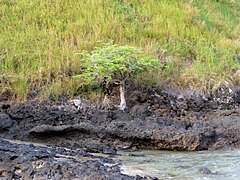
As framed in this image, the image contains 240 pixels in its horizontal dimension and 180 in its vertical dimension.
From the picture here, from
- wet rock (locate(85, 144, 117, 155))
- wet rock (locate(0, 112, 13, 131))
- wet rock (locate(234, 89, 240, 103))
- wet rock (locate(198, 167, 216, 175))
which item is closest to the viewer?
wet rock (locate(198, 167, 216, 175))

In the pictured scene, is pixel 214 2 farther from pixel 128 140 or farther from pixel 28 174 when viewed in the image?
pixel 28 174

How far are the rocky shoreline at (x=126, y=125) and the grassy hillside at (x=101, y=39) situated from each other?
1.86ft

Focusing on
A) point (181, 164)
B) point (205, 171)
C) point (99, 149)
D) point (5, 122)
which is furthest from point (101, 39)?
point (205, 171)

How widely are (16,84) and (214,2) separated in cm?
981

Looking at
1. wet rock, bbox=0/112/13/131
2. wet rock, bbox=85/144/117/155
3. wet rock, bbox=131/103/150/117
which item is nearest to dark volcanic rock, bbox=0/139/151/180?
wet rock, bbox=85/144/117/155

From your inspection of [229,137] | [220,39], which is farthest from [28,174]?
[220,39]

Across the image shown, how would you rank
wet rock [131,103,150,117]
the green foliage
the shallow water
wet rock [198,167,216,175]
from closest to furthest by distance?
the shallow water, wet rock [198,167,216,175], the green foliage, wet rock [131,103,150,117]

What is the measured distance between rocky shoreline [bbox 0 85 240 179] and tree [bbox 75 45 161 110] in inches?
16.7

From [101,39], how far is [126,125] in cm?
341

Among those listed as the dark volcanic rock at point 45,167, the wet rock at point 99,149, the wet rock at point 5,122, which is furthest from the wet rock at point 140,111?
the dark volcanic rock at point 45,167

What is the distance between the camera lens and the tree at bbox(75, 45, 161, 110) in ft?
28.6

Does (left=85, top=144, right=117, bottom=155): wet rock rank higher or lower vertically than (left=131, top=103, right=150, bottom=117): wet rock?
lower

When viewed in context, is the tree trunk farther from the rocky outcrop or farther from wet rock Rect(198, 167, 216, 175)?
wet rock Rect(198, 167, 216, 175)

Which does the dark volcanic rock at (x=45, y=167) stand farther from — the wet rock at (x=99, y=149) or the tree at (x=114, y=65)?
the tree at (x=114, y=65)
